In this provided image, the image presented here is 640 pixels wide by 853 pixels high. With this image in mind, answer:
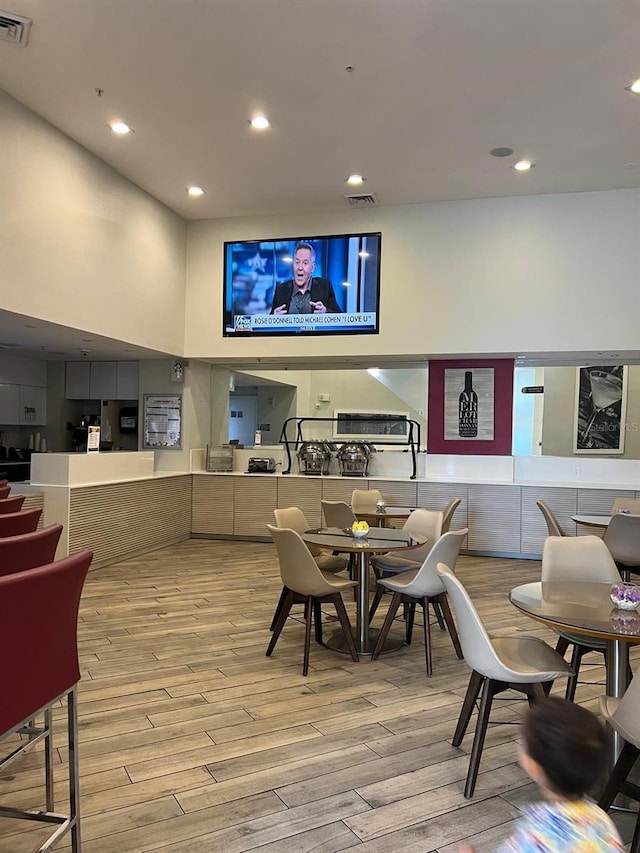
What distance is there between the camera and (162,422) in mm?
8180

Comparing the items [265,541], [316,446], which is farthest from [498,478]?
[265,541]

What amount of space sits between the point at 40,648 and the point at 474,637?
5.35 ft

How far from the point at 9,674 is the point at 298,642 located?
2.84 meters

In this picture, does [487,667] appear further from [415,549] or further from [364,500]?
[364,500]

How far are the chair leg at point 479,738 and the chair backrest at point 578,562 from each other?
902 mm

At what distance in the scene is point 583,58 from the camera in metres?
4.29

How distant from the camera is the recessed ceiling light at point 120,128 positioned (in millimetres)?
5359

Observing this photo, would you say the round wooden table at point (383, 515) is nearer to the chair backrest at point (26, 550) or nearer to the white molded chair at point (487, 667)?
the white molded chair at point (487, 667)

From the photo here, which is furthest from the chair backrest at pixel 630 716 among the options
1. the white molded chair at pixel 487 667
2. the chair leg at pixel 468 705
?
the chair leg at pixel 468 705

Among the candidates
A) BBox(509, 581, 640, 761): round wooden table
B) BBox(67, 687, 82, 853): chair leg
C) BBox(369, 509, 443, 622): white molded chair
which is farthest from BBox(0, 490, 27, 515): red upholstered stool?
BBox(509, 581, 640, 761): round wooden table

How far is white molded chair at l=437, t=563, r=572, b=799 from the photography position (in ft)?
8.12

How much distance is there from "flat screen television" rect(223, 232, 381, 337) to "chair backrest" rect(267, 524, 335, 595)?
4.14 m

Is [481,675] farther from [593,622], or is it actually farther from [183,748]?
[183,748]

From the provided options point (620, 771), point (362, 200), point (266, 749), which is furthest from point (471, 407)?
point (620, 771)
